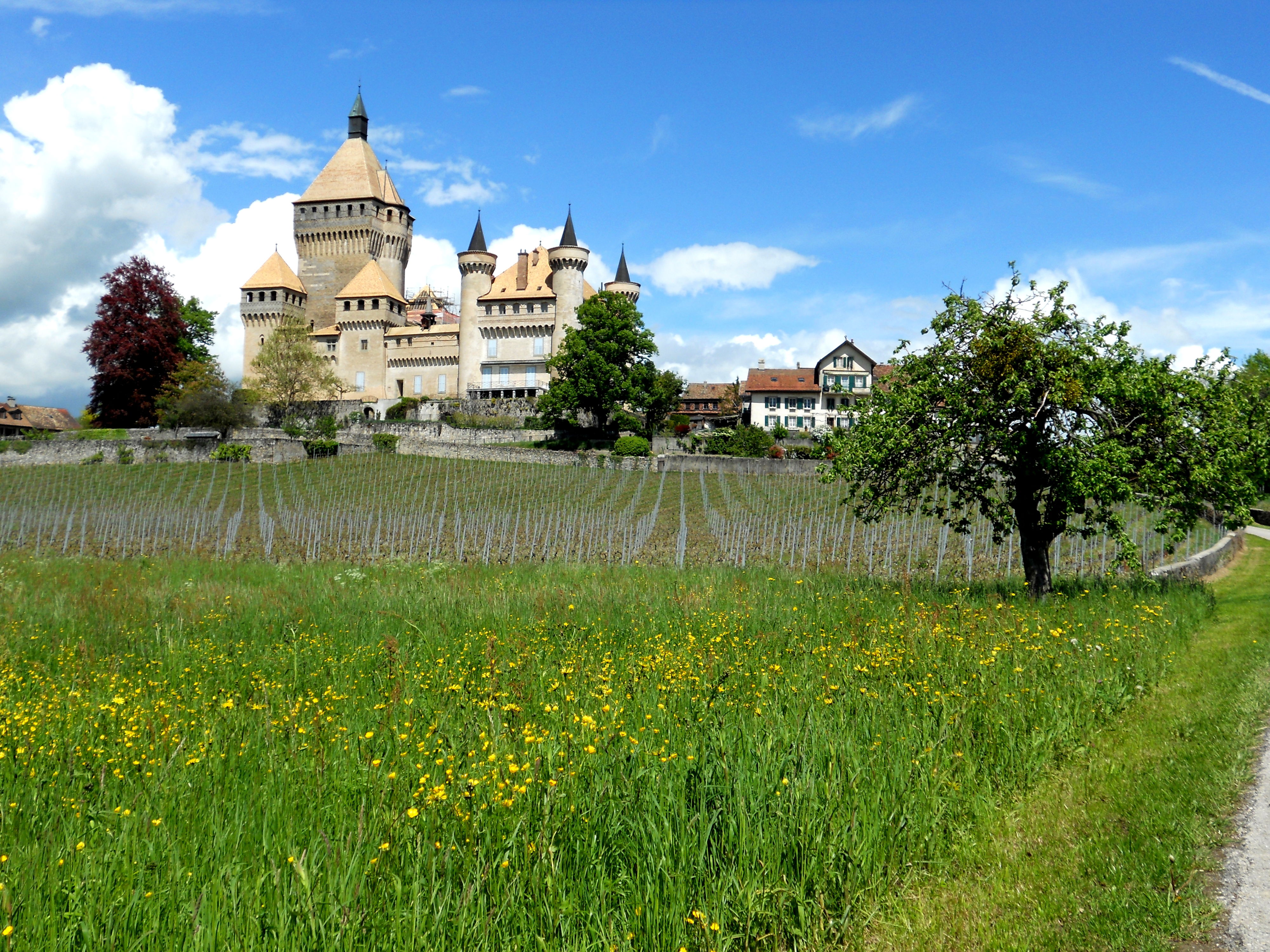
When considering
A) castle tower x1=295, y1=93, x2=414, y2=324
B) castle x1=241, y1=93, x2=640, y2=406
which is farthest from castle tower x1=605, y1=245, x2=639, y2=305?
castle tower x1=295, y1=93, x2=414, y2=324

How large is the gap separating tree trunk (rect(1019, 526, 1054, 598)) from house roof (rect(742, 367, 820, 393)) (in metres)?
74.9

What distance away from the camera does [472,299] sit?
79500 millimetres

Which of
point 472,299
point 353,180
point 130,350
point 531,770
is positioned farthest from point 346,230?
point 531,770

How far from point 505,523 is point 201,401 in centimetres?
4649

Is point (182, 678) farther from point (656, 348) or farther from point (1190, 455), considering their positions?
point (656, 348)

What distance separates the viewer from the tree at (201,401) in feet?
205

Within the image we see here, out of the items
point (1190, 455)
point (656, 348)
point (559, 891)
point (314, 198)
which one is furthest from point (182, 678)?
point (314, 198)

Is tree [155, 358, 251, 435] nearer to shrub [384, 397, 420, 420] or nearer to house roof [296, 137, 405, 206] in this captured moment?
shrub [384, 397, 420, 420]

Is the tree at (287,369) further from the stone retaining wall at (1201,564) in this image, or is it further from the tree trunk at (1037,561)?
the tree trunk at (1037,561)

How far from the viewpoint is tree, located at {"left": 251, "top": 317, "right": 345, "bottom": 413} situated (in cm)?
7162

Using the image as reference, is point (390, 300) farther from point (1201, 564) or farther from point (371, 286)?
point (1201, 564)

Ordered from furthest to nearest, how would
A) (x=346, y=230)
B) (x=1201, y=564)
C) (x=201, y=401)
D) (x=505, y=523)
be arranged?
(x=346, y=230) < (x=201, y=401) < (x=505, y=523) < (x=1201, y=564)

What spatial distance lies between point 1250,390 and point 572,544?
1859 cm

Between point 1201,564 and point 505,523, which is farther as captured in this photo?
point 505,523
